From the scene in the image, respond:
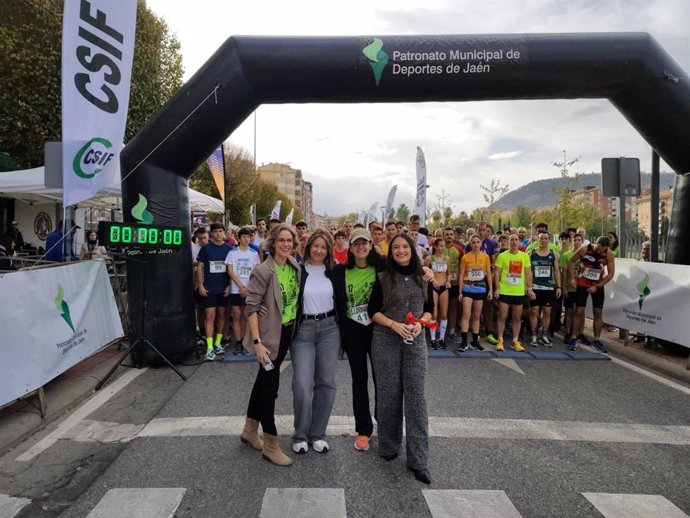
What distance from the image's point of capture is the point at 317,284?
3547 millimetres

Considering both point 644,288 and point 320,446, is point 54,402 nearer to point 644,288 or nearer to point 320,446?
point 320,446

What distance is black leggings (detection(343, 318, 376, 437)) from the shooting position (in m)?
3.60

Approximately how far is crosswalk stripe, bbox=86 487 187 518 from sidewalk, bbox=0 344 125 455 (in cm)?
145

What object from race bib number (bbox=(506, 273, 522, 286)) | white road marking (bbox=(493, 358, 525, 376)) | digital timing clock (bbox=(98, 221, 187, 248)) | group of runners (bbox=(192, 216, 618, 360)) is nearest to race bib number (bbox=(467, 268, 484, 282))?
group of runners (bbox=(192, 216, 618, 360))

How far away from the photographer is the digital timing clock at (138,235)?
4918 millimetres

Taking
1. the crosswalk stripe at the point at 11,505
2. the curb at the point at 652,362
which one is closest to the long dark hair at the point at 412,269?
the crosswalk stripe at the point at 11,505

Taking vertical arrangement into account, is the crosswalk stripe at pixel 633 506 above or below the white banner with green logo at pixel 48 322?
below

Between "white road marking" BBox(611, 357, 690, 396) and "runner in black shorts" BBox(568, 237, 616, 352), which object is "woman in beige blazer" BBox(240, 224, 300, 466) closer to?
"white road marking" BBox(611, 357, 690, 396)

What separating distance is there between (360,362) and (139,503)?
1.87m

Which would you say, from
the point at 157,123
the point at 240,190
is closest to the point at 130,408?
the point at 157,123

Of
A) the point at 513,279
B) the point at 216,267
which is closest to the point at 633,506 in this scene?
the point at 513,279

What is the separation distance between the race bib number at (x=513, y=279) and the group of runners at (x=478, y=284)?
0.05ft

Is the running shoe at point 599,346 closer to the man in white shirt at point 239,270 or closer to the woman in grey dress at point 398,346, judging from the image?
the woman in grey dress at point 398,346

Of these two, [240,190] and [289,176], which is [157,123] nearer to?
[240,190]
